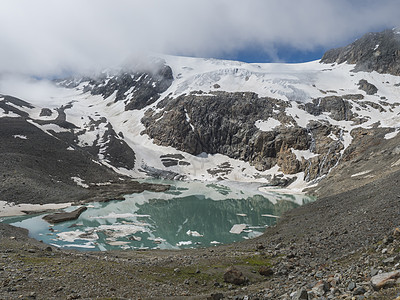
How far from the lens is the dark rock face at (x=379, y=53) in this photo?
560 feet

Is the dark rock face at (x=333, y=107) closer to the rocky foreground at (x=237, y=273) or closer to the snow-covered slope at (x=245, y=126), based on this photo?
the snow-covered slope at (x=245, y=126)

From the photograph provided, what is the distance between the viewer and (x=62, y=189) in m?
76.9

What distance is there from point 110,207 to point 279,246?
50.5 meters

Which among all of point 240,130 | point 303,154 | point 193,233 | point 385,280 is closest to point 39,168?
point 193,233

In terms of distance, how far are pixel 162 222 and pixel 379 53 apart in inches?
7642

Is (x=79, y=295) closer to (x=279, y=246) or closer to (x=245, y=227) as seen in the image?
(x=279, y=246)

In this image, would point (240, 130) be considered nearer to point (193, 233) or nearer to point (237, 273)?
point (193, 233)

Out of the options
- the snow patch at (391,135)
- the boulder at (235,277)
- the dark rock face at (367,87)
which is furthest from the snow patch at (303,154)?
the boulder at (235,277)

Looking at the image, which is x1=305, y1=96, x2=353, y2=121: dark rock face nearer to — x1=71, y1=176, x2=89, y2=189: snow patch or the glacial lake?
the glacial lake

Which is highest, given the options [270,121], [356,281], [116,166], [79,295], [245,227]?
[270,121]

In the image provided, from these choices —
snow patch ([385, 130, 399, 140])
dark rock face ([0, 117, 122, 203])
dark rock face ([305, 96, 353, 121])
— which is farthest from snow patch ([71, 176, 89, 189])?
dark rock face ([305, 96, 353, 121])

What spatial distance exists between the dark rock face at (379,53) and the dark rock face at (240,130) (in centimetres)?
5988

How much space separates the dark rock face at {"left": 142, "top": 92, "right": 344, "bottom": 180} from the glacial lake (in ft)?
140

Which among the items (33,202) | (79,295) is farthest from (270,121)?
(79,295)
